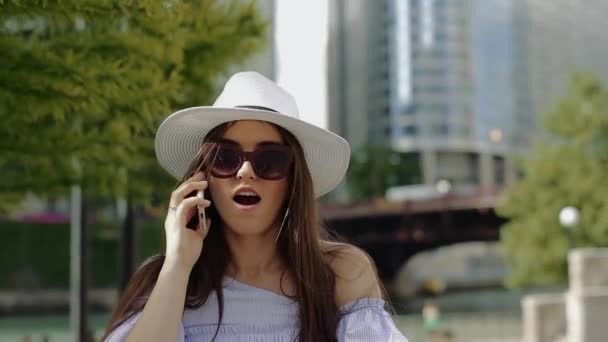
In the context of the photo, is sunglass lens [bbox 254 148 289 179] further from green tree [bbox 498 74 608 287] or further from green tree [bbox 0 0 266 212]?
green tree [bbox 498 74 608 287]

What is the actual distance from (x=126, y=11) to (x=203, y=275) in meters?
2.12

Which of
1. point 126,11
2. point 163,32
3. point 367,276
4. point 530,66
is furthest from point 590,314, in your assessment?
point 530,66

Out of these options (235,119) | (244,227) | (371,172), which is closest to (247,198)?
(244,227)

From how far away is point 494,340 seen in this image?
23031 mm

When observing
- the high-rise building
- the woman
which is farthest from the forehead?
the high-rise building

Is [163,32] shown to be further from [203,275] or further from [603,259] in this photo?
[603,259]

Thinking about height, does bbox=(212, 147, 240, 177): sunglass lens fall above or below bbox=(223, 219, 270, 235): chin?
above

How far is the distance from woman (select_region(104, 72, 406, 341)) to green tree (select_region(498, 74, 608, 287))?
23.1 metres

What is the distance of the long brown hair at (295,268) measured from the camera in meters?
2.08

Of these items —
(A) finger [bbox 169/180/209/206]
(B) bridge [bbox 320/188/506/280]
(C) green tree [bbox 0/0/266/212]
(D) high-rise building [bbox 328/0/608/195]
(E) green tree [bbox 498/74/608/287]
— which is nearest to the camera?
(A) finger [bbox 169/180/209/206]

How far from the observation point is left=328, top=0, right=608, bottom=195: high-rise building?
92.6 metres

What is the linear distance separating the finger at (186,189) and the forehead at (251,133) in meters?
0.15

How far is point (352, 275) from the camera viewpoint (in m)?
2.13

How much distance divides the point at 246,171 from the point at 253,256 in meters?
0.26
